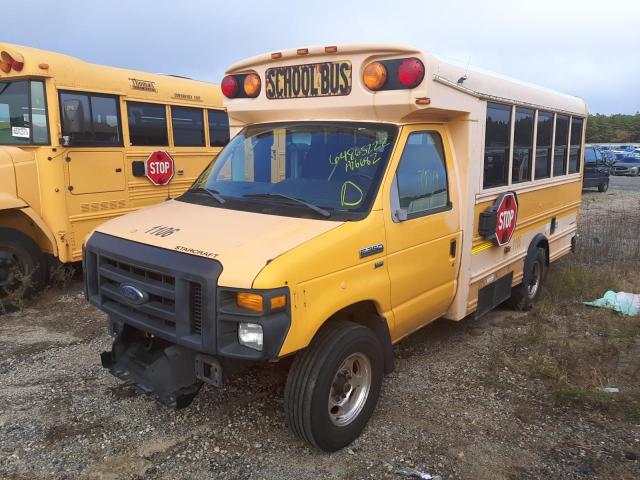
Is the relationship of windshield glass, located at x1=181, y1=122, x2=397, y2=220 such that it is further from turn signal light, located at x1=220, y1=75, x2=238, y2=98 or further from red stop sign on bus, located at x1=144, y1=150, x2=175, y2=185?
red stop sign on bus, located at x1=144, y1=150, x2=175, y2=185

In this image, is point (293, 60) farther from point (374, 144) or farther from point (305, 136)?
point (374, 144)

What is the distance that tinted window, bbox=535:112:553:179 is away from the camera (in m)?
5.87

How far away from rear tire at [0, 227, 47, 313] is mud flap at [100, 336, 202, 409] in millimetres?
3141

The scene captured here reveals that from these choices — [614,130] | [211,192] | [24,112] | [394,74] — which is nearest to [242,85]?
[211,192]

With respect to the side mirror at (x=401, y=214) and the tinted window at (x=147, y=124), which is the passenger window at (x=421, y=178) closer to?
the side mirror at (x=401, y=214)

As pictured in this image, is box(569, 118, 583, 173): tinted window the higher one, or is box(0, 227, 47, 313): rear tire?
box(569, 118, 583, 173): tinted window

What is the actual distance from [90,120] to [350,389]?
502cm

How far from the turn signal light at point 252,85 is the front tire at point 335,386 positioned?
2.14m

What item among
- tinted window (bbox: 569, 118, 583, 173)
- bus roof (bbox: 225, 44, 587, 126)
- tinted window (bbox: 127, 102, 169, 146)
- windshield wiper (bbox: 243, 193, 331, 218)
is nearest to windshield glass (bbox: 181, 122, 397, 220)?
windshield wiper (bbox: 243, 193, 331, 218)

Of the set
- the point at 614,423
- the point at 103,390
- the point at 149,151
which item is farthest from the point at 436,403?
the point at 149,151

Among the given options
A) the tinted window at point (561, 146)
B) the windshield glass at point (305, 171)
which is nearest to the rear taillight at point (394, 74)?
the windshield glass at point (305, 171)

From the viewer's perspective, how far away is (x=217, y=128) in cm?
853

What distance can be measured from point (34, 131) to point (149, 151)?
1.56 m

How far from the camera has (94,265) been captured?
372 cm
